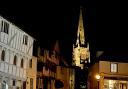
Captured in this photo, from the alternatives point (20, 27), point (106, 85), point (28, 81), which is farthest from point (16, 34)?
point (106, 85)

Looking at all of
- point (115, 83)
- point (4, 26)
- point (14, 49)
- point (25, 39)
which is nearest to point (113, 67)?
point (115, 83)

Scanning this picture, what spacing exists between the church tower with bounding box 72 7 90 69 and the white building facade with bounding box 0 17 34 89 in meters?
56.4

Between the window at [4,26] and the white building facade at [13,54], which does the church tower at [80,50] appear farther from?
the window at [4,26]

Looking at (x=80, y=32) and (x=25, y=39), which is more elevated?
(x=80, y=32)

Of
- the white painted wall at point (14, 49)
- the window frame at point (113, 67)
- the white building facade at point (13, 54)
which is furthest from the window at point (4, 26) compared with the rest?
the window frame at point (113, 67)

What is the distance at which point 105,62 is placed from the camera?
176ft

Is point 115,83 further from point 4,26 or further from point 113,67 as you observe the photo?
point 4,26

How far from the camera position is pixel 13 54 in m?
38.5

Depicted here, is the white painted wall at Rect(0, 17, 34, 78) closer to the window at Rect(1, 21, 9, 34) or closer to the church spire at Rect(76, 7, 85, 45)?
the window at Rect(1, 21, 9, 34)

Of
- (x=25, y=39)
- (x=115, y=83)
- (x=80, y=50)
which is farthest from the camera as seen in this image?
(x=80, y=50)

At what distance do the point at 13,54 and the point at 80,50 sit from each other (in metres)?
72.2

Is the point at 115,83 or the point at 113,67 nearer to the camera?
the point at 115,83

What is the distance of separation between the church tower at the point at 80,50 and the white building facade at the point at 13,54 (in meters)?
56.4

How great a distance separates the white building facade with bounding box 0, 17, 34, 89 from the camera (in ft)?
114
